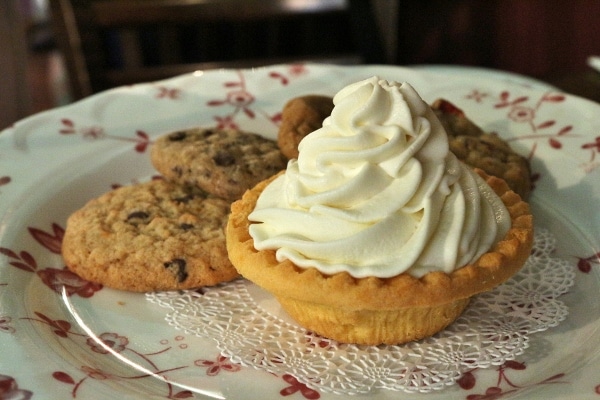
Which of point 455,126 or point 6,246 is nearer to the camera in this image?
point 6,246

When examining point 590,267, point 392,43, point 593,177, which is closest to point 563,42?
point 392,43

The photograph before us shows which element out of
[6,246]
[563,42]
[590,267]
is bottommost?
[563,42]

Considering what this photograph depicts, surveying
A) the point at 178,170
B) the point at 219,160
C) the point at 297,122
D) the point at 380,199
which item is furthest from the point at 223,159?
the point at 380,199

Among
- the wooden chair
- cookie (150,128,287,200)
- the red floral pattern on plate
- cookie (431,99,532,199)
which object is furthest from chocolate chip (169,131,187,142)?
the wooden chair

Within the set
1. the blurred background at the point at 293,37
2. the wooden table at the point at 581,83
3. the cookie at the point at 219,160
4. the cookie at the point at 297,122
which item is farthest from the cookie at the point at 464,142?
the blurred background at the point at 293,37

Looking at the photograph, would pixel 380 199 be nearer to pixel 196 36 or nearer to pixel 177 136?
pixel 177 136

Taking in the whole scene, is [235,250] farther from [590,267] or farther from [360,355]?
[590,267]
